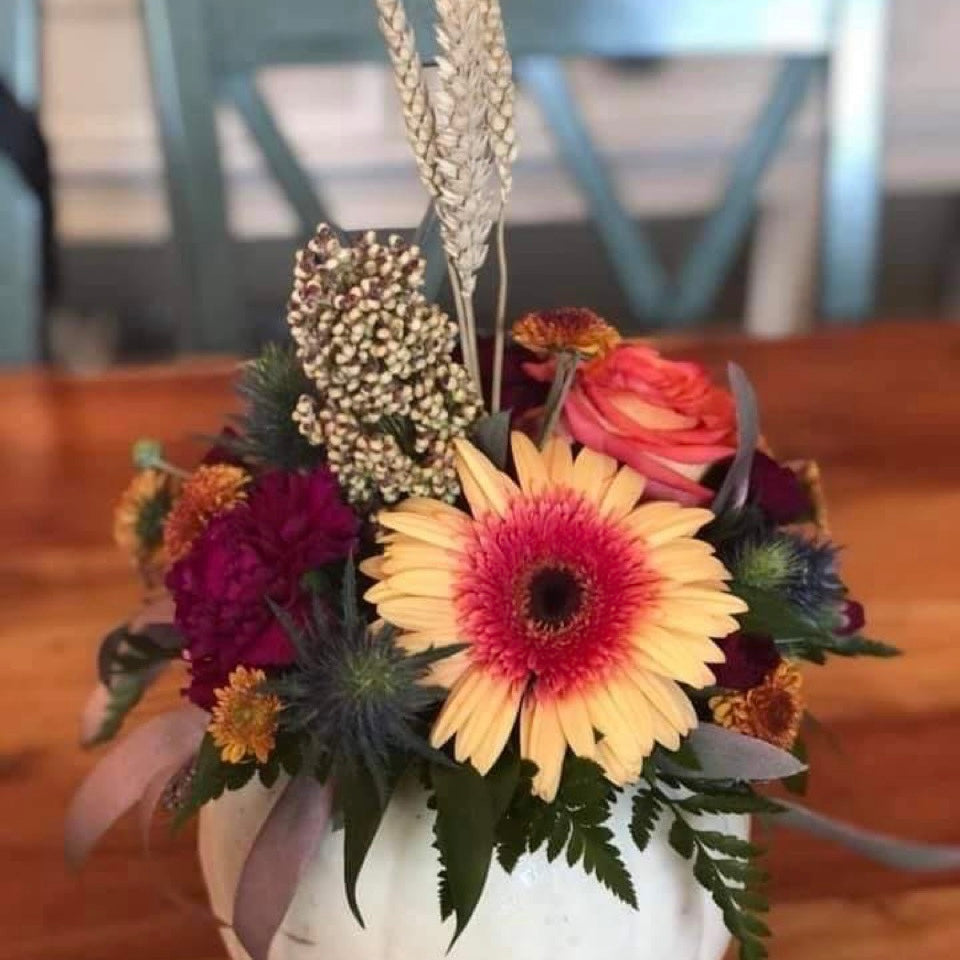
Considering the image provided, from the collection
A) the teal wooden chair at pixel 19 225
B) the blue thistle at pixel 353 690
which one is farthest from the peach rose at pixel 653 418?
the teal wooden chair at pixel 19 225

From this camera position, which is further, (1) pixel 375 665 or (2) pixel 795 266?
(2) pixel 795 266

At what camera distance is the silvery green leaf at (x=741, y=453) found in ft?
1.71

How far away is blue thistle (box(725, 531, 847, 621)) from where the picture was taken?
20.1 inches

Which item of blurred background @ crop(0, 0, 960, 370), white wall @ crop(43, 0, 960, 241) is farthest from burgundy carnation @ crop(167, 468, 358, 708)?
white wall @ crop(43, 0, 960, 241)

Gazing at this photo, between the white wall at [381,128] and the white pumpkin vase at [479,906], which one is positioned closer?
the white pumpkin vase at [479,906]

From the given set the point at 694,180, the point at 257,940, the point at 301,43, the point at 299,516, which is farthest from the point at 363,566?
the point at 694,180

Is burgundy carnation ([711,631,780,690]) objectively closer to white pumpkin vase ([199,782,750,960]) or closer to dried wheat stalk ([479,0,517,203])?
white pumpkin vase ([199,782,750,960])

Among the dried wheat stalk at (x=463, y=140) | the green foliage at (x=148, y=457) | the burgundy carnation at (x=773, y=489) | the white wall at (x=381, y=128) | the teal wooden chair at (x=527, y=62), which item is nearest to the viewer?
the dried wheat stalk at (x=463, y=140)

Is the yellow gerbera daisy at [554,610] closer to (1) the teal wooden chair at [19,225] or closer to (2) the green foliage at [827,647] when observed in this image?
(2) the green foliage at [827,647]

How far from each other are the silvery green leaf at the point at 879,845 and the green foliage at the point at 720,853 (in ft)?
0.28

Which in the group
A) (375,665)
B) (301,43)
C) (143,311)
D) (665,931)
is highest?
(301,43)

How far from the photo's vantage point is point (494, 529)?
48 centimetres

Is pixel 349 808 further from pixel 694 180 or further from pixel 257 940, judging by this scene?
pixel 694 180

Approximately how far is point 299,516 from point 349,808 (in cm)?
9
